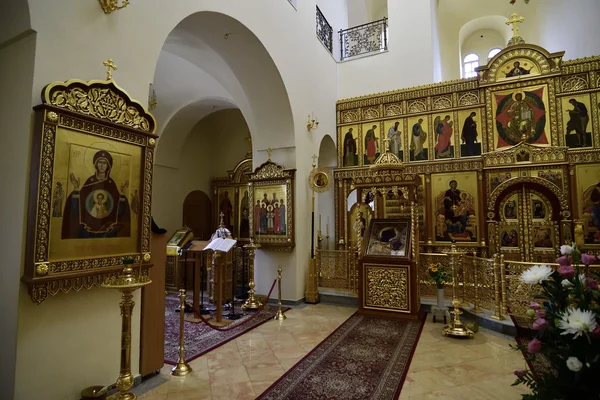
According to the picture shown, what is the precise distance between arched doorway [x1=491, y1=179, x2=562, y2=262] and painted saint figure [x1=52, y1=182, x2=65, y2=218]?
8.52m

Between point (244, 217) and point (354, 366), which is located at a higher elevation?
point (244, 217)

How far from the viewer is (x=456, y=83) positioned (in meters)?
8.62

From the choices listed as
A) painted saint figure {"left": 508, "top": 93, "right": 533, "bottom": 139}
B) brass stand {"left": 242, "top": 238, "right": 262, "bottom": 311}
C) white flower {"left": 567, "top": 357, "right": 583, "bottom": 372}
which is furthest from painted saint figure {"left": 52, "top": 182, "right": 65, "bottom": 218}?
painted saint figure {"left": 508, "top": 93, "right": 533, "bottom": 139}

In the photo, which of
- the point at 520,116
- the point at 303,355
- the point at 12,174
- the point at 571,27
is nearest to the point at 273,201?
the point at 303,355

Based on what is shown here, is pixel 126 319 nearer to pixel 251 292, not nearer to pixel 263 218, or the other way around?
pixel 251 292

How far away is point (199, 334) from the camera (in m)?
5.01

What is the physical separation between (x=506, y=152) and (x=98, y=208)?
8472 mm

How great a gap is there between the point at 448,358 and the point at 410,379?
88 centimetres

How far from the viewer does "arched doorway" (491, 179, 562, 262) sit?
7.53 meters

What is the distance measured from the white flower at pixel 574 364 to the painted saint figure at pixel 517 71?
8778mm

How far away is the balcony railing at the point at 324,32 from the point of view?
29.7ft

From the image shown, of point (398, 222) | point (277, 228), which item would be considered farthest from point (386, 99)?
point (277, 228)

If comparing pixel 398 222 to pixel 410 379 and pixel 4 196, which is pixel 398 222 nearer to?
pixel 410 379

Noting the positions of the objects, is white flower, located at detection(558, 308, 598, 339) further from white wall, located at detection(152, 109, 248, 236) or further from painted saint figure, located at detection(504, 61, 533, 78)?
white wall, located at detection(152, 109, 248, 236)
